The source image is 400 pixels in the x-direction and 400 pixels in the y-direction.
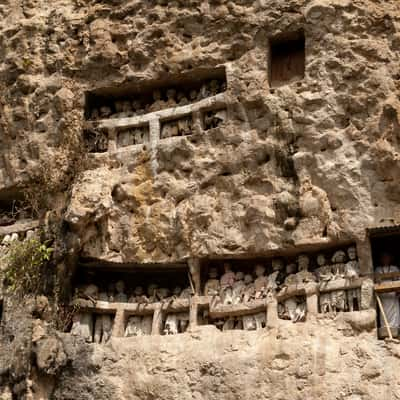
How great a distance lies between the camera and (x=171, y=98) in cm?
1169

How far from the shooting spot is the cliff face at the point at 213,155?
9.53 meters

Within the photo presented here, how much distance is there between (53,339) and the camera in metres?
10.2

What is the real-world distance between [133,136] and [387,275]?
14.1ft

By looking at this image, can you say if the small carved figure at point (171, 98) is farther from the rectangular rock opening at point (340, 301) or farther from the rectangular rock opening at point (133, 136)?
the rectangular rock opening at point (340, 301)

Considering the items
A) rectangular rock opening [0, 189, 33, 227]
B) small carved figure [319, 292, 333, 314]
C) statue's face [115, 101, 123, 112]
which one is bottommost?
small carved figure [319, 292, 333, 314]

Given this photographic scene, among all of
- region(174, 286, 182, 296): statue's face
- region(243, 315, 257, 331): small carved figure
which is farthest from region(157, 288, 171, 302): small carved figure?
region(243, 315, 257, 331): small carved figure

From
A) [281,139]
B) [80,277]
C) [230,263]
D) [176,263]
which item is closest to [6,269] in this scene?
[80,277]

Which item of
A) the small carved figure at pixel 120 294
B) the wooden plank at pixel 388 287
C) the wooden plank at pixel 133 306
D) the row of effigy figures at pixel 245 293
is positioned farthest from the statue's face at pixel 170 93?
the wooden plank at pixel 388 287

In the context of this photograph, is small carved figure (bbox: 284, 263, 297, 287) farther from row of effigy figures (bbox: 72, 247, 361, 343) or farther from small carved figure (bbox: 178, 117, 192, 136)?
small carved figure (bbox: 178, 117, 192, 136)

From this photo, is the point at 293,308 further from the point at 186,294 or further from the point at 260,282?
the point at 186,294

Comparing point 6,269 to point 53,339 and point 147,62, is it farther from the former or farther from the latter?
point 147,62

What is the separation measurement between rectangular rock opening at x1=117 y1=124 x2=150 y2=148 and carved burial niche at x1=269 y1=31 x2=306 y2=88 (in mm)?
1998

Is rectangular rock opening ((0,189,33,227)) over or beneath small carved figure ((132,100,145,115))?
beneath

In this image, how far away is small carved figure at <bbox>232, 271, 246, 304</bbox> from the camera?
Result: 10.4 m
